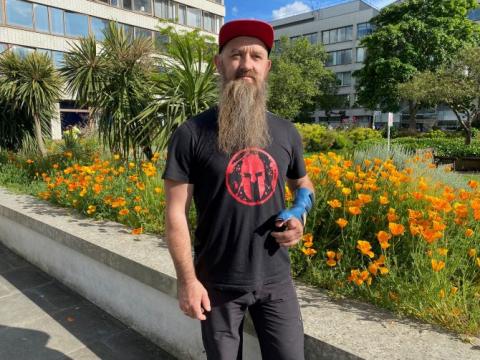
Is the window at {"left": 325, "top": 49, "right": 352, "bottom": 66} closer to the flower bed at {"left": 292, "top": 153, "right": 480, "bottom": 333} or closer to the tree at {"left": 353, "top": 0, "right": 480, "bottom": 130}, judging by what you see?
the tree at {"left": 353, "top": 0, "right": 480, "bottom": 130}

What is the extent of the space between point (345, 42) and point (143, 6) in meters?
37.0

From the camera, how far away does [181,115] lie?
562 cm

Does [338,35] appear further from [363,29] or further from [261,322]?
[261,322]

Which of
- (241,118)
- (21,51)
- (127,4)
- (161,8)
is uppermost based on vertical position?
(161,8)

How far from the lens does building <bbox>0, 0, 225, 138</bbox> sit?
26125 mm

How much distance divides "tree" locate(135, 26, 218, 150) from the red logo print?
412cm

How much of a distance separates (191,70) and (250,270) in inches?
189

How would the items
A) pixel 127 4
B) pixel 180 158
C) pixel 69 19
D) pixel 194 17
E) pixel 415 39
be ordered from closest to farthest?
pixel 180 158 < pixel 69 19 < pixel 127 4 < pixel 415 39 < pixel 194 17

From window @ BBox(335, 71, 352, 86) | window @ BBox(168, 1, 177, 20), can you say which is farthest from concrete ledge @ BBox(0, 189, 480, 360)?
window @ BBox(335, 71, 352, 86)

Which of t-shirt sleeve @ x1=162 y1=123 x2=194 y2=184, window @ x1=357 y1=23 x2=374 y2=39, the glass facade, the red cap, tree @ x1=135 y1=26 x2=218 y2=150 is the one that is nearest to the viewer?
t-shirt sleeve @ x1=162 y1=123 x2=194 y2=184

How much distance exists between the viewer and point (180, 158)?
153cm

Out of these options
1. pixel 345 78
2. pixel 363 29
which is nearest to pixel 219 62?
pixel 363 29

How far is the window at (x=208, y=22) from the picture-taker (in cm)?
3828

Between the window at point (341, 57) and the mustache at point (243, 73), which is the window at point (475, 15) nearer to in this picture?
the window at point (341, 57)
